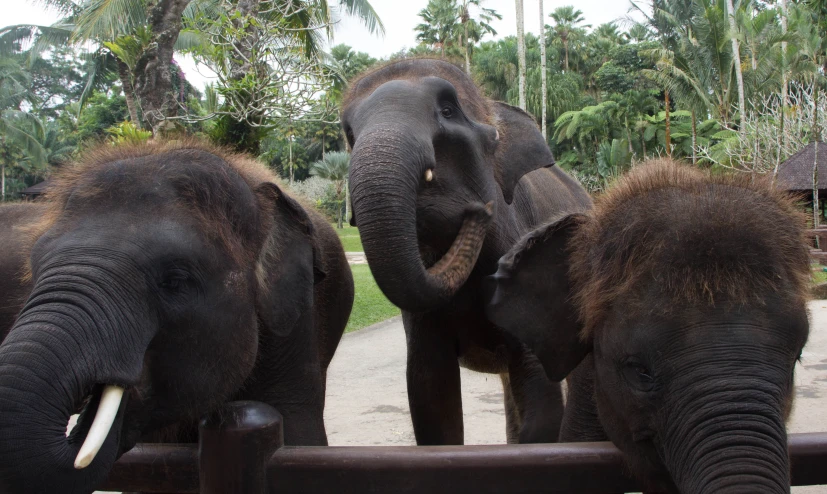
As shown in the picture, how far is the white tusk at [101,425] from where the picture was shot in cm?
170

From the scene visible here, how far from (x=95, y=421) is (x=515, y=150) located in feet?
7.79

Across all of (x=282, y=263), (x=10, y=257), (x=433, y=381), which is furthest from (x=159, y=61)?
(x=282, y=263)

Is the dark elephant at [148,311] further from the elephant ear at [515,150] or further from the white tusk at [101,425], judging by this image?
the elephant ear at [515,150]

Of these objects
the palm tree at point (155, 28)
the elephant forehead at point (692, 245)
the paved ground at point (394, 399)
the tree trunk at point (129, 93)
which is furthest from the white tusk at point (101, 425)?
the tree trunk at point (129, 93)

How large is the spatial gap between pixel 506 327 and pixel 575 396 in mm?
479

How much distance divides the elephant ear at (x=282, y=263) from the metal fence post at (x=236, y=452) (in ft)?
1.35

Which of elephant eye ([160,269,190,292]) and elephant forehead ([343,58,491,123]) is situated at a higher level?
elephant forehead ([343,58,491,123])

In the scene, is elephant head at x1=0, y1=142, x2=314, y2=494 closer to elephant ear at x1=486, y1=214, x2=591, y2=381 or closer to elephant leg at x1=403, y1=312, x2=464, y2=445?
elephant ear at x1=486, y1=214, x2=591, y2=381

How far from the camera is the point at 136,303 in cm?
199

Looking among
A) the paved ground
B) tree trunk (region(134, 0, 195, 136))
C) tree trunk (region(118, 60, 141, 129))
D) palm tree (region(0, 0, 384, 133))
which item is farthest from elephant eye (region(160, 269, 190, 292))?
tree trunk (region(118, 60, 141, 129))

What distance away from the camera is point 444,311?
137 inches

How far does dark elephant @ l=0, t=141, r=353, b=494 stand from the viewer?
67.4 inches

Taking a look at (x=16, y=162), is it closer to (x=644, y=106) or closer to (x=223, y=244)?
(x=644, y=106)

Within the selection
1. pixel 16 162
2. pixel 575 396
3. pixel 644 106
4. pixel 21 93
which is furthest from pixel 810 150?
pixel 21 93
